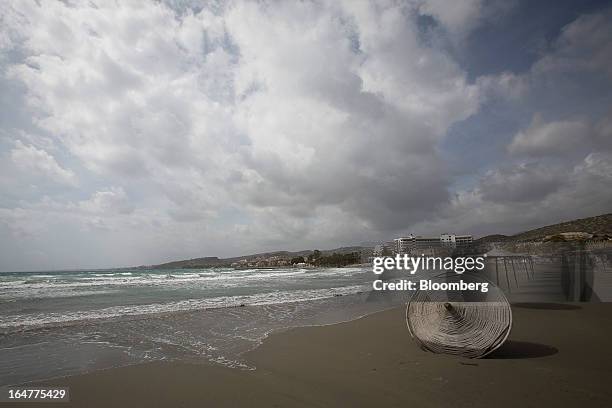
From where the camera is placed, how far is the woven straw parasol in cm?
569

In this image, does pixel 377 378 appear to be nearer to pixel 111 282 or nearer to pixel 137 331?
pixel 137 331

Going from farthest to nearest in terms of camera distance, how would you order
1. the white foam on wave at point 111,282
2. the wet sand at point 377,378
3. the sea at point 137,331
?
the white foam on wave at point 111,282 < the sea at point 137,331 < the wet sand at point 377,378

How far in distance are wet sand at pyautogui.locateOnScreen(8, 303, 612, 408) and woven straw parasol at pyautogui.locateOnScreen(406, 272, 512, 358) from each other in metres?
0.26

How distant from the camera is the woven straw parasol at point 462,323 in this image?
569cm

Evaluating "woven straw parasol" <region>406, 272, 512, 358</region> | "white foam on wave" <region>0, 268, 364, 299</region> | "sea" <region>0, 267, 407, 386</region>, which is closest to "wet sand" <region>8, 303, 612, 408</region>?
"woven straw parasol" <region>406, 272, 512, 358</region>

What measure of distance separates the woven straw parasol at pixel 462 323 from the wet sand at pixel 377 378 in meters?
0.26

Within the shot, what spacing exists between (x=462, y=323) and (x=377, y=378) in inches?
92.1

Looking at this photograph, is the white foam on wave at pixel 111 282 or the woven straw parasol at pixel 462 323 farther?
the white foam on wave at pixel 111 282

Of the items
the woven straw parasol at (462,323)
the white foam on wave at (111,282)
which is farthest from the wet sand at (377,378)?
the white foam on wave at (111,282)

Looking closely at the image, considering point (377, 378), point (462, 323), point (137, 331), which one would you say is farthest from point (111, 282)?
point (462, 323)

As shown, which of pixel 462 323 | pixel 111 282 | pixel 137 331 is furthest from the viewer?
pixel 111 282

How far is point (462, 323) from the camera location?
20.3ft

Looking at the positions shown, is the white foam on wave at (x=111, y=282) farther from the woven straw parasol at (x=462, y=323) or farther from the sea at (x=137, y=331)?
the woven straw parasol at (x=462, y=323)

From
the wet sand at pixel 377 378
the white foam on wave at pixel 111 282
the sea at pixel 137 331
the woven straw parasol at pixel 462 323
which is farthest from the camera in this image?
the white foam on wave at pixel 111 282
